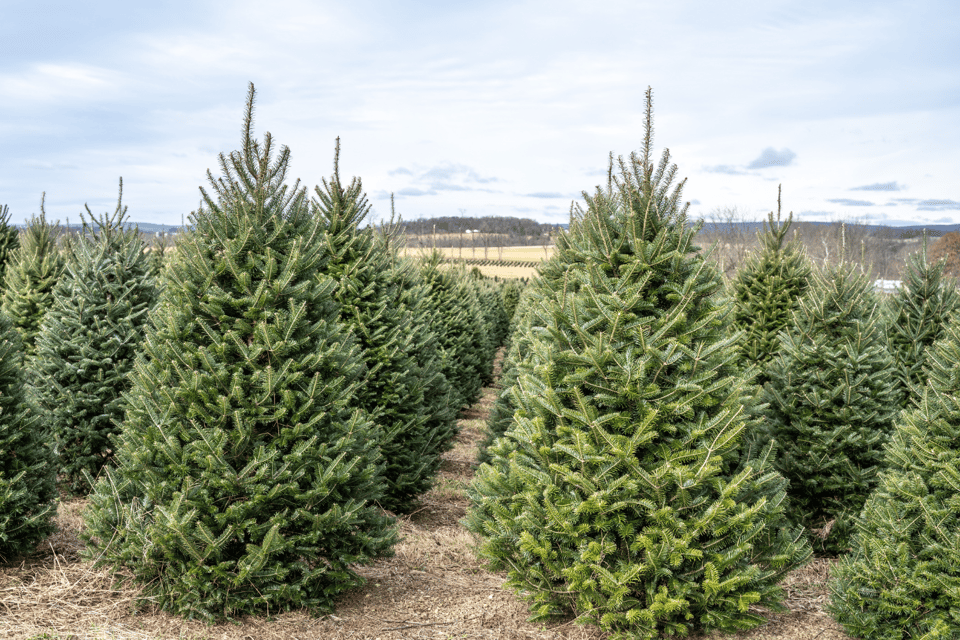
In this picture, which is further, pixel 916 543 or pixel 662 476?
pixel 916 543

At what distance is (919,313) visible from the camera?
911 cm

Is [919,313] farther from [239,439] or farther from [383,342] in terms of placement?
[239,439]

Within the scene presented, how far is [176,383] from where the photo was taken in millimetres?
4629

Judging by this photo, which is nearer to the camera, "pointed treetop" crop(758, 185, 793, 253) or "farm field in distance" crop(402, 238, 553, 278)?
"pointed treetop" crop(758, 185, 793, 253)

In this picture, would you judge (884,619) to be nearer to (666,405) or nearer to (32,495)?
(666,405)

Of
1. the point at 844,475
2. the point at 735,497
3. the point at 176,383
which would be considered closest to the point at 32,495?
the point at 176,383

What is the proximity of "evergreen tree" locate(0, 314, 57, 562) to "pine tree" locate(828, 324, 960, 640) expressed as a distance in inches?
255

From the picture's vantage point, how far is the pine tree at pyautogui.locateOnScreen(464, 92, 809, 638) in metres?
4.04

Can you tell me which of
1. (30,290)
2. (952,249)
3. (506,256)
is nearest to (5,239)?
(30,290)

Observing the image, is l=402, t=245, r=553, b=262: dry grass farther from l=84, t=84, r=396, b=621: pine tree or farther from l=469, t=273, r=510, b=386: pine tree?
l=84, t=84, r=396, b=621: pine tree

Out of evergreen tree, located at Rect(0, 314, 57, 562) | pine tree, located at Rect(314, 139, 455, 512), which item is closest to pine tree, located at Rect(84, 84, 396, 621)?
evergreen tree, located at Rect(0, 314, 57, 562)

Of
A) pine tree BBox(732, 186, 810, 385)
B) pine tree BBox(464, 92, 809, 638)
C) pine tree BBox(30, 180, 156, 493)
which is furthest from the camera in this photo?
pine tree BBox(732, 186, 810, 385)

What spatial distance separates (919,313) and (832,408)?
3.21 meters

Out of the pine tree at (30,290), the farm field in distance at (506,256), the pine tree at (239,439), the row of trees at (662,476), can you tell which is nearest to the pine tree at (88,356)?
the pine tree at (30,290)
